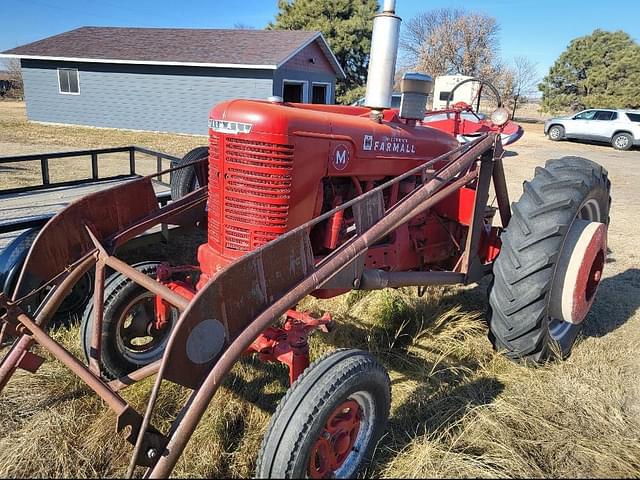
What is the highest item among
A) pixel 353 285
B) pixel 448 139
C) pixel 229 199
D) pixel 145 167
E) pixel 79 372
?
pixel 448 139

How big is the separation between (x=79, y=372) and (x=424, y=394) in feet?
6.23

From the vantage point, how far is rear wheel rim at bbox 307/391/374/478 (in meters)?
2.10

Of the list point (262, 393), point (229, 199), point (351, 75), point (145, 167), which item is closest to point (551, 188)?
point (229, 199)

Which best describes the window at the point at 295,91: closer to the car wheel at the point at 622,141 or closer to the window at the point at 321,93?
the window at the point at 321,93

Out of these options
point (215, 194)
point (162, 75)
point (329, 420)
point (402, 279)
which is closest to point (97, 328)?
point (215, 194)

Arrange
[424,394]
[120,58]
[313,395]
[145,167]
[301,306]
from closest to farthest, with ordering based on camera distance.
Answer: [313,395] < [424,394] < [301,306] < [145,167] < [120,58]

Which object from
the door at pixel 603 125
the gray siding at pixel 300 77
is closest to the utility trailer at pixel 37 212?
the gray siding at pixel 300 77

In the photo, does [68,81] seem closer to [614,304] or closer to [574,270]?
[614,304]

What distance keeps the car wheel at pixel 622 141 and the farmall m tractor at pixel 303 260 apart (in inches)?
759

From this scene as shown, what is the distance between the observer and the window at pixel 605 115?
20297 mm

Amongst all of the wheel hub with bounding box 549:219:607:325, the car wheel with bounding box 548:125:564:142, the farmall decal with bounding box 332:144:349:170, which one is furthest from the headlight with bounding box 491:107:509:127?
the car wheel with bounding box 548:125:564:142

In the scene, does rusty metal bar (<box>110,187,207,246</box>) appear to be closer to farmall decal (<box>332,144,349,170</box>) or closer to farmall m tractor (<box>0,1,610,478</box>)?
farmall m tractor (<box>0,1,610,478</box>)

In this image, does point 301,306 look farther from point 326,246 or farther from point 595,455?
point 595,455

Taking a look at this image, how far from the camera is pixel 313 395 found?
78.3 inches
